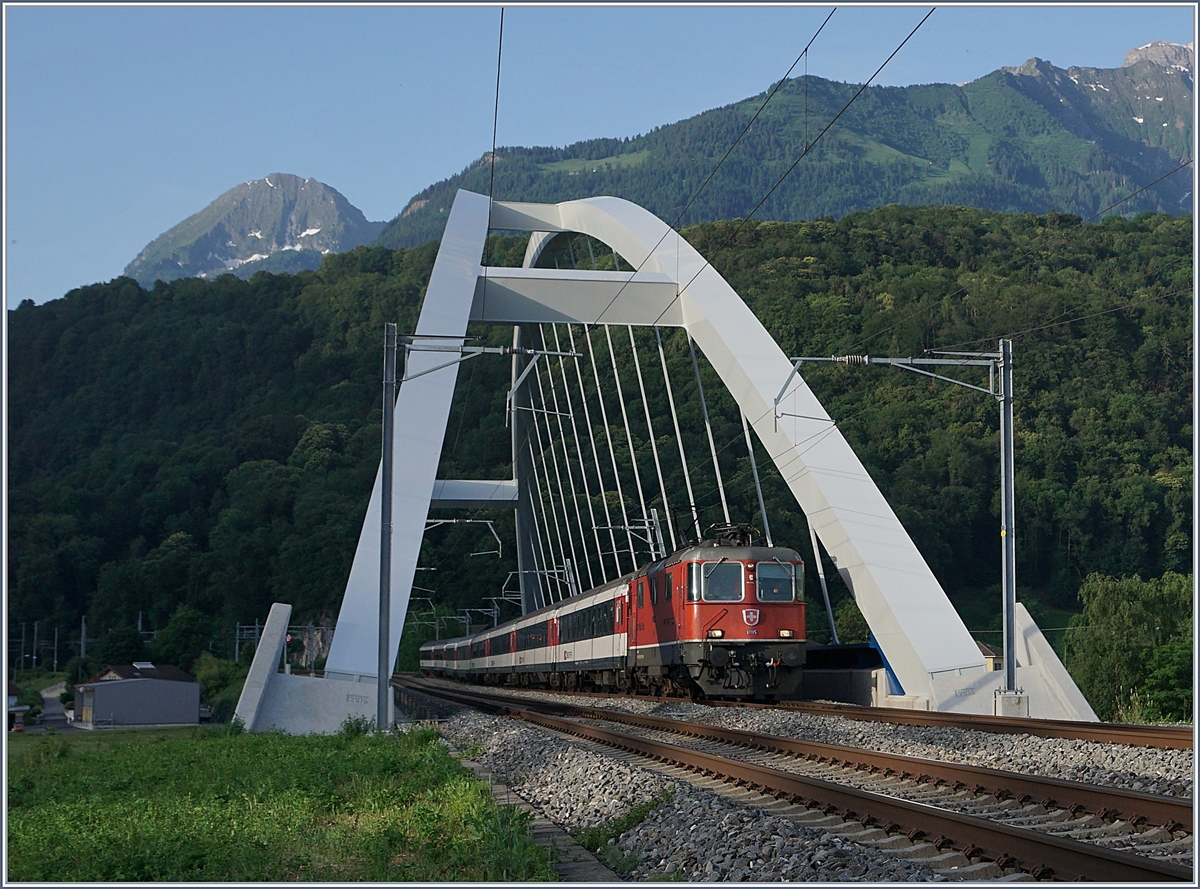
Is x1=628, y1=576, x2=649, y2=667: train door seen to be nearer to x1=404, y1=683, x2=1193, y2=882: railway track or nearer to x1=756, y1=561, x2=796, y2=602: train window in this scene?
x1=756, y1=561, x2=796, y2=602: train window

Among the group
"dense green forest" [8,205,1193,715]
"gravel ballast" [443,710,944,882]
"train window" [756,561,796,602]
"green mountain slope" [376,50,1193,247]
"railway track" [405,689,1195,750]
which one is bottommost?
"railway track" [405,689,1195,750]

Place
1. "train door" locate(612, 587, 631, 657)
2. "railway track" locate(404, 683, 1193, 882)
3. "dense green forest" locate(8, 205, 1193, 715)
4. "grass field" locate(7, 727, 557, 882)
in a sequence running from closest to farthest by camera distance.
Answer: "railway track" locate(404, 683, 1193, 882), "grass field" locate(7, 727, 557, 882), "train door" locate(612, 587, 631, 657), "dense green forest" locate(8, 205, 1193, 715)

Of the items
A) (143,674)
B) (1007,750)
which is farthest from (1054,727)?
(143,674)

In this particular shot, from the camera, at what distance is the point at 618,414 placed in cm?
8006

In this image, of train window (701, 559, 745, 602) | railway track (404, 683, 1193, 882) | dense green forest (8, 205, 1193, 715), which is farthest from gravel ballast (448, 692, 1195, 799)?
dense green forest (8, 205, 1193, 715)

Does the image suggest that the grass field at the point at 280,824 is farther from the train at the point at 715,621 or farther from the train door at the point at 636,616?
the train door at the point at 636,616

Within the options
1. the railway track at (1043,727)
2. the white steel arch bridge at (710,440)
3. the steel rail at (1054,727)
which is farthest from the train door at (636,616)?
the steel rail at (1054,727)

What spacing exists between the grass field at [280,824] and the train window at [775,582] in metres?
8.25

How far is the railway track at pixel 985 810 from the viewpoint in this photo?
20.6ft

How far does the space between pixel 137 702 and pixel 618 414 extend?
4075cm

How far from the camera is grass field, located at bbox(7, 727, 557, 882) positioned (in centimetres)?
692

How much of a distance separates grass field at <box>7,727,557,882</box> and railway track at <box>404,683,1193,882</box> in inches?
86.9

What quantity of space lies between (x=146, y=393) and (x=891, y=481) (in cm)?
5675

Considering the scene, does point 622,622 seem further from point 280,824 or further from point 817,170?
point 817,170
